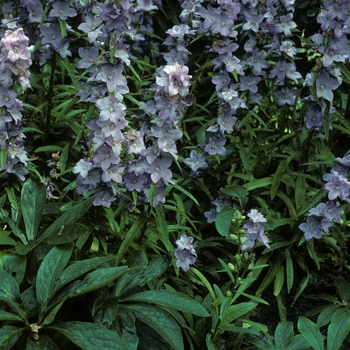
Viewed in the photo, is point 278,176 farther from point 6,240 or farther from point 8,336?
point 8,336

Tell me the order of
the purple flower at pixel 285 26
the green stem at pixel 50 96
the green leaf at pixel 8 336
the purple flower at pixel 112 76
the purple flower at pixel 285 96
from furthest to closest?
1. the purple flower at pixel 285 96
2. the purple flower at pixel 285 26
3. the green stem at pixel 50 96
4. the purple flower at pixel 112 76
5. the green leaf at pixel 8 336

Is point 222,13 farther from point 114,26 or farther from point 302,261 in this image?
point 302,261

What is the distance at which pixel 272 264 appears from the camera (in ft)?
11.4

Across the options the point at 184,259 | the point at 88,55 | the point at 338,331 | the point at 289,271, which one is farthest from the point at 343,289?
the point at 88,55

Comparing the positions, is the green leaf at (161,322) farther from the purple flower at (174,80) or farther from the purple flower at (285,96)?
the purple flower at (285,96)

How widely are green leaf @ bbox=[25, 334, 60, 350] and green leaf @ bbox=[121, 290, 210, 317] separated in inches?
15.5

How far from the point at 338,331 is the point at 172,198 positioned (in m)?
1.29

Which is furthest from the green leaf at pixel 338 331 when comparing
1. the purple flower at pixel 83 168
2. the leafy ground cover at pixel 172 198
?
the purple flower at pixel 83 168

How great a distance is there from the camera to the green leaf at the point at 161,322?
250cm

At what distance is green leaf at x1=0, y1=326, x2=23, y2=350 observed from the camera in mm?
2275

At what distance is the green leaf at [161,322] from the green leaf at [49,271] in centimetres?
34

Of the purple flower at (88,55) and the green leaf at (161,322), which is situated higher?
the purple flower at (88,55)

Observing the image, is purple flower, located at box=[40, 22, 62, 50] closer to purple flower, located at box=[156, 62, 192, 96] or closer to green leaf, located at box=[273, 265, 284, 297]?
purple flower, located at box=[156, 62, 192, 96]

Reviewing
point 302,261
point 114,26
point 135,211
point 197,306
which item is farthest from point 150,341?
point 114,26
